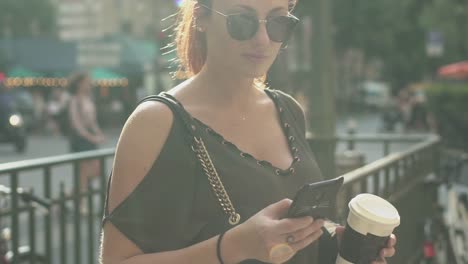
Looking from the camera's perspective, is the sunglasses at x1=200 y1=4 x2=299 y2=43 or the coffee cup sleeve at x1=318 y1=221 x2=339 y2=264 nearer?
the sunglasses at x1=200 y1=4 x2=299 y2=43

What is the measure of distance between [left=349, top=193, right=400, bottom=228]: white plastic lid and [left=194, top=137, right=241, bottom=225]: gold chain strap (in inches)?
10.4

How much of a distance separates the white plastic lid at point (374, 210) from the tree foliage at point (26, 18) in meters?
46.8

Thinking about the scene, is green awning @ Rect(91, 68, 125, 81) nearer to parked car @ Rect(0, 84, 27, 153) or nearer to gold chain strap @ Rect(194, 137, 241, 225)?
parked car @ Rect(0, 84, 27, 153)

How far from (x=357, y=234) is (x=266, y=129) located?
0.42 m

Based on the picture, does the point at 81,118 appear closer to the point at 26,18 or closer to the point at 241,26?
the point at 241,26

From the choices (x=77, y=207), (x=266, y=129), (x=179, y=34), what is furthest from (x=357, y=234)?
(x=77, y=207)

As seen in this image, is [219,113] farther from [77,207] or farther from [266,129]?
[77,207]

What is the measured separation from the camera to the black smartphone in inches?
63.9

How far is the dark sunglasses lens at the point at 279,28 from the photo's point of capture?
75.7 inches

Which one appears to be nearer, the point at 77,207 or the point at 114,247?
the point at 114,247

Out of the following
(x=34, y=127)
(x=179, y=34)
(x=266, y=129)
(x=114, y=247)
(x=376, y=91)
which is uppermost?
(x=179, y=34)

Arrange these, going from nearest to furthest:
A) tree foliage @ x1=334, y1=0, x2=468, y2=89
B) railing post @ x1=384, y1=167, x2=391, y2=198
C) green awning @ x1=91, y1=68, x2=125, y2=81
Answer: railing post @ x1=384, y1=167, x2=391, y2=198 < green awning @ x1=91, y1=68, x2=125, y2=81 < tree foliage @ x1=334, y1=0, x2=468, y2=89

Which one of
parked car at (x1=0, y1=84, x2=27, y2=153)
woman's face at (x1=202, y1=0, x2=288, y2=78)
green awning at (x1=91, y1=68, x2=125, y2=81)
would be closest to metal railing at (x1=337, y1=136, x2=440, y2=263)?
woman's face at (x1=202, y1=0, x2=288, y2=78)

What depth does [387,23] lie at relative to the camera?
53.4m
